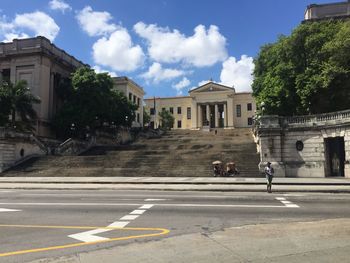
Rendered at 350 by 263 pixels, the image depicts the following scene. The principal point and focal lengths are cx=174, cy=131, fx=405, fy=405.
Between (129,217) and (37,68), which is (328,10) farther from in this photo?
(129,217)

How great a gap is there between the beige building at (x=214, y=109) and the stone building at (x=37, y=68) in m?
45.5

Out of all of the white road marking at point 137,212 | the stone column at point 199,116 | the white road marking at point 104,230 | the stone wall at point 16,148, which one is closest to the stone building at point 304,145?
the white road marking at point 137,212

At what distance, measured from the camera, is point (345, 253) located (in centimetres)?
757

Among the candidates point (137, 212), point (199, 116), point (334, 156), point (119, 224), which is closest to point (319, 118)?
point (334, 156)

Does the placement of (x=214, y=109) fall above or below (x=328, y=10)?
below

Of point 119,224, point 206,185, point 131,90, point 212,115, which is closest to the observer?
point 119,224

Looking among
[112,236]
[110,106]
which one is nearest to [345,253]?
[112,236]

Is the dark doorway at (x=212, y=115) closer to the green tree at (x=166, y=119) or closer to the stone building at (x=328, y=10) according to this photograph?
the green tree at (x=166, y=119)

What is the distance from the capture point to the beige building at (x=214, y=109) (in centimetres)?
10806

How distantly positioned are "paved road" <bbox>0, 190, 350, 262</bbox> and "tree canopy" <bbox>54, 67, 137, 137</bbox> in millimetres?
39892

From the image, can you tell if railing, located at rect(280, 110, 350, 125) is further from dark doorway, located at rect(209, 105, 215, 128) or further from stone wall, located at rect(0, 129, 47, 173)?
dark doorway, located at rect(209, 105, 215, 128)

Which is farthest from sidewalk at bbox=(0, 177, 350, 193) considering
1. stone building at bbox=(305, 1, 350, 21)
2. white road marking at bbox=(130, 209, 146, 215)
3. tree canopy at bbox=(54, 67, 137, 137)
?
stone building at bbox=(305, 1, 350, 21)

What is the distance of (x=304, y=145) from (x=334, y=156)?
2735 millimetres

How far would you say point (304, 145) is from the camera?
34.8m
